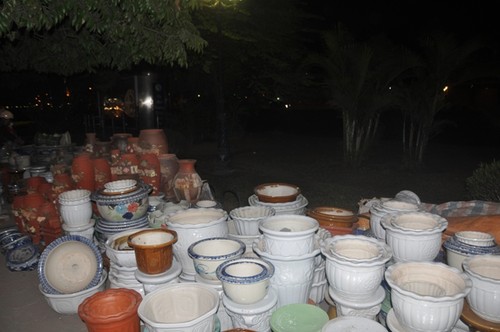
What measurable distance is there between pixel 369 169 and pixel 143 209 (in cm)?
846

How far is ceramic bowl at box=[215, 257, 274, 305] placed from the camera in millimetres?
2461

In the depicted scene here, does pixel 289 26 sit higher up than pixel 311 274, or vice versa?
pixel 289 26

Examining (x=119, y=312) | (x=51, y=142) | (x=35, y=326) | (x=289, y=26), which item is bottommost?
(x=35, y=326)

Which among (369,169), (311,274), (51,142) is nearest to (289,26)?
(369,169)

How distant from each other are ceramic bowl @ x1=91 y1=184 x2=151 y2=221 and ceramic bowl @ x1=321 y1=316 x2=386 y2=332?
2.43 metres

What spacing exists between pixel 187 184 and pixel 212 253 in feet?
5.23

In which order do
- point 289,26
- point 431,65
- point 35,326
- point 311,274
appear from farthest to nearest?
point 289,26 < point 431,65 < point 35,326 < point 311,274

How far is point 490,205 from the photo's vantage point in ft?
13.6

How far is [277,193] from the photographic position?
4148mm

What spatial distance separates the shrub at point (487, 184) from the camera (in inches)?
208

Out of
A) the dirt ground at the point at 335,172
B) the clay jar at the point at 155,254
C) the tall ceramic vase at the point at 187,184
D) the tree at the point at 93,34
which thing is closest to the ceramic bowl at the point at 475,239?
the clay jar at the point at 155,254

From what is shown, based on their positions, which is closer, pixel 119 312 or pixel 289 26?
pixel 119 312

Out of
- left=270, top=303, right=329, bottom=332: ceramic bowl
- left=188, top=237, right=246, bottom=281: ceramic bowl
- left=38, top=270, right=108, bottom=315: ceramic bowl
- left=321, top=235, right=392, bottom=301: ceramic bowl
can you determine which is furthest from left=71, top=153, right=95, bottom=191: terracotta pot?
left=321, top=235, right=392, bottom=301: ceramic bowl

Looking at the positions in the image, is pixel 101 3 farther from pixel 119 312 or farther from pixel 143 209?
pixel 119 312
